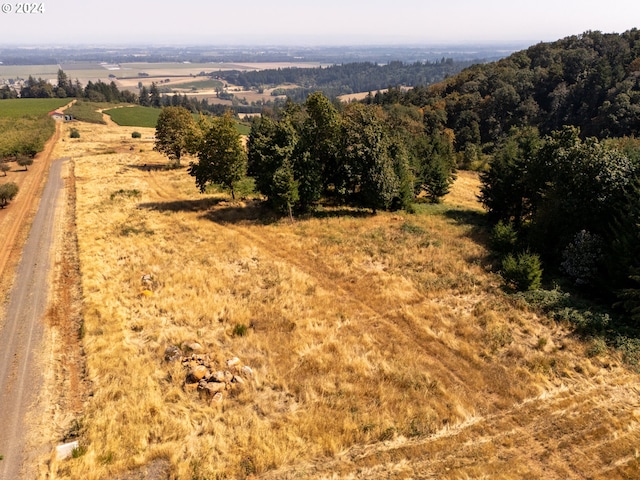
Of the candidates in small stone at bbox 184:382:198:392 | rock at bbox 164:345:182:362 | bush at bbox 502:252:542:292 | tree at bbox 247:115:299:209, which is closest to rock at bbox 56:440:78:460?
small stone at bbox 184:382:198:392

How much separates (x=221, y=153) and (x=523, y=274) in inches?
1275

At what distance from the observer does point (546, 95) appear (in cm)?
12344

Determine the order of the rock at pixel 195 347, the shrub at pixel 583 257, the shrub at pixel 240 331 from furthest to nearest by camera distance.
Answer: the shrub at pixel 583 257
the shrub at pixel 240 331
the rock at pixel 195 347

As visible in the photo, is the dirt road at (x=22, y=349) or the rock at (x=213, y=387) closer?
the dirt road at (x=22, y=349)

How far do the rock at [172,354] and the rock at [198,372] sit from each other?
1.56 meters

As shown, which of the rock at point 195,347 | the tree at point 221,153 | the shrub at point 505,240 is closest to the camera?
the rock at point 195,347

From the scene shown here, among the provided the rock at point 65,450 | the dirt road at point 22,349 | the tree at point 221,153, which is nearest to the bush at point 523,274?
the rock at point 65,450

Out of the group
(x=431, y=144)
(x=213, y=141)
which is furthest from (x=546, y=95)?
(x=213, y=141)

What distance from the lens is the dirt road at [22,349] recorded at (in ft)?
47.4

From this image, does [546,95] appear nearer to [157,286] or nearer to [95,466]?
[157,286]

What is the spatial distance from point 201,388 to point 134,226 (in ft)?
87.4

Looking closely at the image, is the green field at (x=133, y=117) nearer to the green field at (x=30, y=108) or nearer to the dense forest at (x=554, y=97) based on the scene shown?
the green field at (x=30, y=108)

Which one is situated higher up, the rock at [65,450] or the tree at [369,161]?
the tree at [369,161]

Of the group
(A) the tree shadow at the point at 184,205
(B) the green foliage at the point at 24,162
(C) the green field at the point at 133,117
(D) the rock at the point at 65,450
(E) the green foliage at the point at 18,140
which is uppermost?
(C) the green field at the point at 133,117
